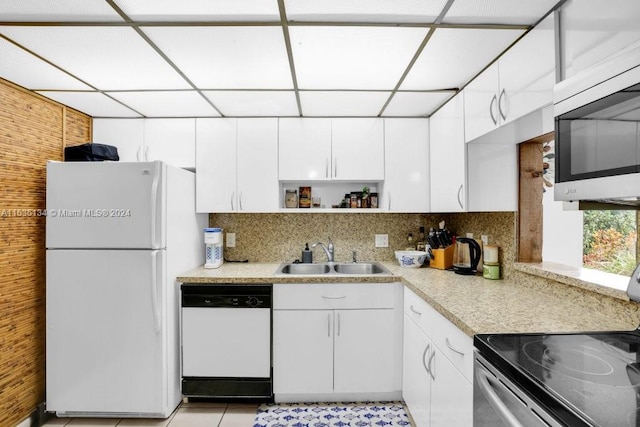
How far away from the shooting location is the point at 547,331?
4.00 feet

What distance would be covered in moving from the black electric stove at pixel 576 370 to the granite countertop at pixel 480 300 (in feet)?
0.33

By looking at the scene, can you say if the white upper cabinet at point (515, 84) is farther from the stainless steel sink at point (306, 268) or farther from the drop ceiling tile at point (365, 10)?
the stainless steel sink at point (306, 268)

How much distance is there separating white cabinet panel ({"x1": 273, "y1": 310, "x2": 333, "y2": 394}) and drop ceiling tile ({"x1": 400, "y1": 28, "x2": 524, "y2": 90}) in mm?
1564

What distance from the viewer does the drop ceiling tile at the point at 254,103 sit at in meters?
2.20

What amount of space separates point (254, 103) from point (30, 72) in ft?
4.06

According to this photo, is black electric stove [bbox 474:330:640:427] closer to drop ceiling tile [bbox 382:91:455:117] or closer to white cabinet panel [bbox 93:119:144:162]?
drop ceiling tile [bbox 382:91:455:117]

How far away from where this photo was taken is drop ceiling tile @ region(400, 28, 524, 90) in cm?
151

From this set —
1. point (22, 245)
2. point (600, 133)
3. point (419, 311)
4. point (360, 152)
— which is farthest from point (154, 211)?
point (600, 133)

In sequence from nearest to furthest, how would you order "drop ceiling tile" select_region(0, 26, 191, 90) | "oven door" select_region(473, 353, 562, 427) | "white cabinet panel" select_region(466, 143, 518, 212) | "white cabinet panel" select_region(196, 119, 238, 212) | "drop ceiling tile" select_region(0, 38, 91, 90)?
"oven door" select_region(473, 353, 562, 427), "drop ceiling tile" select_region(0, 26, 191, 90), "drop ceiling tile" select_region(0, 38, 91, 90), "white cabinet panel" select_region(466, 143, 518, 212), "white cabinet panel" select_region(196, 119, 238, 212)

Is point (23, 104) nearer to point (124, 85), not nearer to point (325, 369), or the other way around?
point (124, 85)

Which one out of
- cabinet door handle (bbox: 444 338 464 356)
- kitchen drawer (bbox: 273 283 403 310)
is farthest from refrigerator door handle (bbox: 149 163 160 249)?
cabinet door handle (bbox: 444 338 464 356)

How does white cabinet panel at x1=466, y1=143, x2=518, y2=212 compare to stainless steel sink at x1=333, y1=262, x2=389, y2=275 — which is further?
stainless steel sink at x1=333, y1=262, x2=389, y2=275

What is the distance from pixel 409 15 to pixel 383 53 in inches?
11.7

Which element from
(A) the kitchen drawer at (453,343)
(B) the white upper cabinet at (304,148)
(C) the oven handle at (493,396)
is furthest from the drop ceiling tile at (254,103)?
(C) the oven handle at (493,396)
